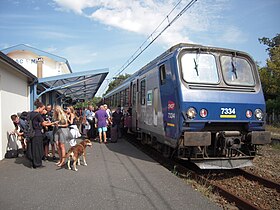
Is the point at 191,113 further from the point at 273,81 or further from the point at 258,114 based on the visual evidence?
the point at 273,81

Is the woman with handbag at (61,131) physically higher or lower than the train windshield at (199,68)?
lower

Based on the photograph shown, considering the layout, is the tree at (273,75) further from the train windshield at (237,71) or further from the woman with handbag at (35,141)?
the woman with handbag at (35,141)

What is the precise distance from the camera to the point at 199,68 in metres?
6.77

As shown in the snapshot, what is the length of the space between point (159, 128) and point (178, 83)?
1.81 metres

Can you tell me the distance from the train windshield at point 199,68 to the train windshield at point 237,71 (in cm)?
30

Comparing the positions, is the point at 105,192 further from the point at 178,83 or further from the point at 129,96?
the point at 129,96

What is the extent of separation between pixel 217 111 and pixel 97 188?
3.17m

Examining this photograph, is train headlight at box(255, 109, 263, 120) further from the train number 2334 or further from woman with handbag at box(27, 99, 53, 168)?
woman with handbag at box(27, 99, 53, 168)

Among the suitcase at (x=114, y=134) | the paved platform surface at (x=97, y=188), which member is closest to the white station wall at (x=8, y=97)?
the paved platform surface at (x=97, y=188)

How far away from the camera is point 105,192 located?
5.20m

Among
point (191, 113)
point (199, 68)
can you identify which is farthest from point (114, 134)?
point (191, 113)

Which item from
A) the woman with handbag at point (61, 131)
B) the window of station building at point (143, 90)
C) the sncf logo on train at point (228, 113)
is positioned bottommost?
the woman with handbag at point (61, 131)

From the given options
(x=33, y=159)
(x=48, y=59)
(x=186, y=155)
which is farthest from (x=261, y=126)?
(x=48, y=59)

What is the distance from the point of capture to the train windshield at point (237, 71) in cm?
693
